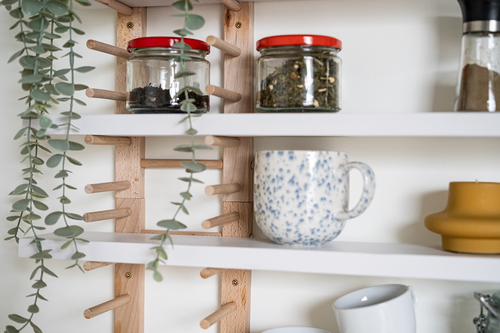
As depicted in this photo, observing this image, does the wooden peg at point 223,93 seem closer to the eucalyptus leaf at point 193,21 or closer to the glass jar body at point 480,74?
the eucalyptus leaf at point 193,21

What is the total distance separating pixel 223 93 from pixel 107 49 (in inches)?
8.6

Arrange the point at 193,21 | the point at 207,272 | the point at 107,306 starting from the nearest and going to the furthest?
1. the point at 193,21
2. the point at 207,272
3. the point at 107,306

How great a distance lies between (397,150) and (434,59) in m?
0.16

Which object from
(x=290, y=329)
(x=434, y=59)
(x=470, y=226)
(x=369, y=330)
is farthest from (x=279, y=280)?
(x=434, y=59)

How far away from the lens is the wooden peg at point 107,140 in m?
0.77

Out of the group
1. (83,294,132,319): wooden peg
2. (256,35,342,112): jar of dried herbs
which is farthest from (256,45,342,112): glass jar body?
(83,294,132,319): wooden peg

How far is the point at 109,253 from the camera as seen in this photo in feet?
2.50

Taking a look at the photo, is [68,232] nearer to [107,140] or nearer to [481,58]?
[107,140]

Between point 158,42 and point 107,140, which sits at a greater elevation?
point 158,42

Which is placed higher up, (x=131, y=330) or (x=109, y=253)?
(x=109, y=253)

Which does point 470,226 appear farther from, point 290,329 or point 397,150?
point 290,329

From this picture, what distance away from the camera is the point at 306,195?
0.70 m

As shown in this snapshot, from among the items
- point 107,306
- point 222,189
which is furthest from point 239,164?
point 107,306

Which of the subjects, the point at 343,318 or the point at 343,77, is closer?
the point at 343,318
